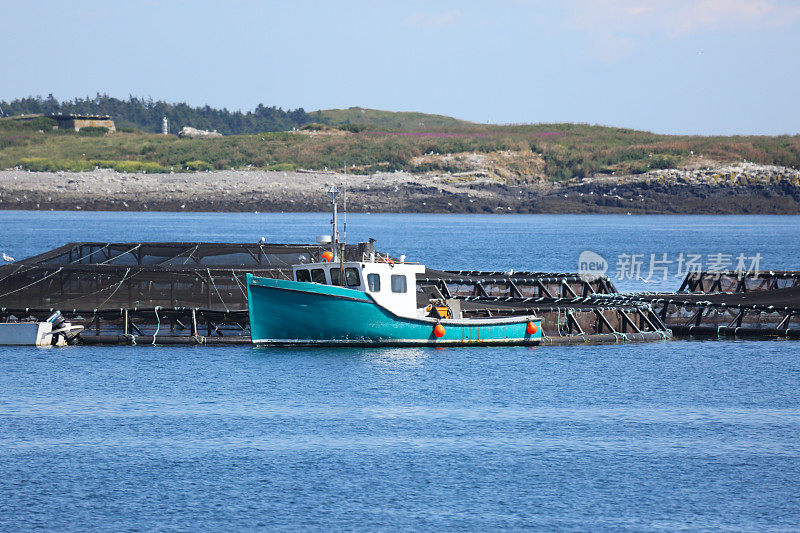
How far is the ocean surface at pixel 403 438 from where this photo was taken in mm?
24109

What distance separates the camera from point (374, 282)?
41.6 meters

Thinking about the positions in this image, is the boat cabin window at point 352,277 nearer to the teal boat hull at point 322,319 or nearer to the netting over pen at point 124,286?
the teal boat hull at point 322,319

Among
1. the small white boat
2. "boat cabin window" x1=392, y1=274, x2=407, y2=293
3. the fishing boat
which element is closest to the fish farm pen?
the small white boat

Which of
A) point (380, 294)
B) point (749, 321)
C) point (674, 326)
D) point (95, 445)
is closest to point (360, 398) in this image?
point (380, 294)

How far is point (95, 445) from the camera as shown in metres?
29.2

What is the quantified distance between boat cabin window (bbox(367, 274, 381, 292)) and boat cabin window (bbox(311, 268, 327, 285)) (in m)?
1.81

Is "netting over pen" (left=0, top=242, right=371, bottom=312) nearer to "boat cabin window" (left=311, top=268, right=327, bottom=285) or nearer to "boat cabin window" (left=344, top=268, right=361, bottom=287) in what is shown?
"boat cabin window" (left=311, top=268, right=327, bottom=285)

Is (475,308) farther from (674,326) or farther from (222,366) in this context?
(222,366)

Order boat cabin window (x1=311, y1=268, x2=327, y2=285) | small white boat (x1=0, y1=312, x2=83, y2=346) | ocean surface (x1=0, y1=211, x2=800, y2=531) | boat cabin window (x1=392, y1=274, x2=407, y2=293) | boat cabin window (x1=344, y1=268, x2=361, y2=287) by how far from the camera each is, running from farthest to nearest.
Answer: small white boat (x1=0, y1=312, x2=83, y2=346), boat cabin window (x1=392, y1=274, x2=407, y2=293), boat cabin window (x1=311, y1=268, x2=327, y2=285), boat cabin window (x1=344, y1=268, x2=361, y2=287), ocean surface (x1=0, y1=211, x2=800, y2=531)

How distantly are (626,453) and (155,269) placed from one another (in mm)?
27382

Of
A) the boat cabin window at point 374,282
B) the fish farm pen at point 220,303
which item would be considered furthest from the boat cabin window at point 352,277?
the fish farm pen at point 220,303

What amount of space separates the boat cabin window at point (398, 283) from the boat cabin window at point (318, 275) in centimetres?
282

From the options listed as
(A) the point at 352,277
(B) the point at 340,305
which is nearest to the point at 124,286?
(B) the point at 340,305

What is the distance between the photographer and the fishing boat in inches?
1623
